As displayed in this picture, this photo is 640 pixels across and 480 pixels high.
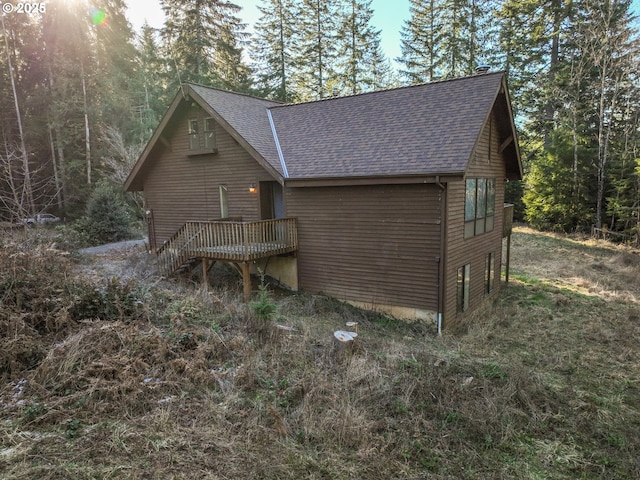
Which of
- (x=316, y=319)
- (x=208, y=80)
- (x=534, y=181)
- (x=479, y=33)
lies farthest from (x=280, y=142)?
(x=479, y=33)

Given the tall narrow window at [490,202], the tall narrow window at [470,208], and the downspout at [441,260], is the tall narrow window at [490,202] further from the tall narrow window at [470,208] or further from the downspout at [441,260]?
the downspout at [441,260]

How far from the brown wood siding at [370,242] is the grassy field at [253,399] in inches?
106

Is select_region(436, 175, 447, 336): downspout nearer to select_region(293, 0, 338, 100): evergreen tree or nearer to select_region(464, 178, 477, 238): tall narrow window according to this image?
select_region(464, 178, 477, 238): tall narrow window

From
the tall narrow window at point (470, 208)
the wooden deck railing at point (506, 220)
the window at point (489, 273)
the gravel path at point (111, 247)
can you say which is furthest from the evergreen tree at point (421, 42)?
the gravel path at point (111, 247)

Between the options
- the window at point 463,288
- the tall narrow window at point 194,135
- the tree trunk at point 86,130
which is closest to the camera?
the window at point 463,288

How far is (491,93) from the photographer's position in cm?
1052

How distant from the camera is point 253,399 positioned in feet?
15.7

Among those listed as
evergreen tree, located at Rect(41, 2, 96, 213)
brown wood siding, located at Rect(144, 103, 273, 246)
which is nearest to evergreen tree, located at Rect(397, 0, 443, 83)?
brown wood siding, located at Rect(144, 103, 273, 246)

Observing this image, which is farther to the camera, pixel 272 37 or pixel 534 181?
pixel 272 37

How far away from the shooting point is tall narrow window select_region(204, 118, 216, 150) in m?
13.2

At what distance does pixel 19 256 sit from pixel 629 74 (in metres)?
27.2

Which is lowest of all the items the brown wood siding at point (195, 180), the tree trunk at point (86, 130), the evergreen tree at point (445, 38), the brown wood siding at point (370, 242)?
the brown wood siding at point (370, 242)

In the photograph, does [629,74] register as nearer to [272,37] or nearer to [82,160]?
[272,37]

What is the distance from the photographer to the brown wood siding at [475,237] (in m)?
9.89
